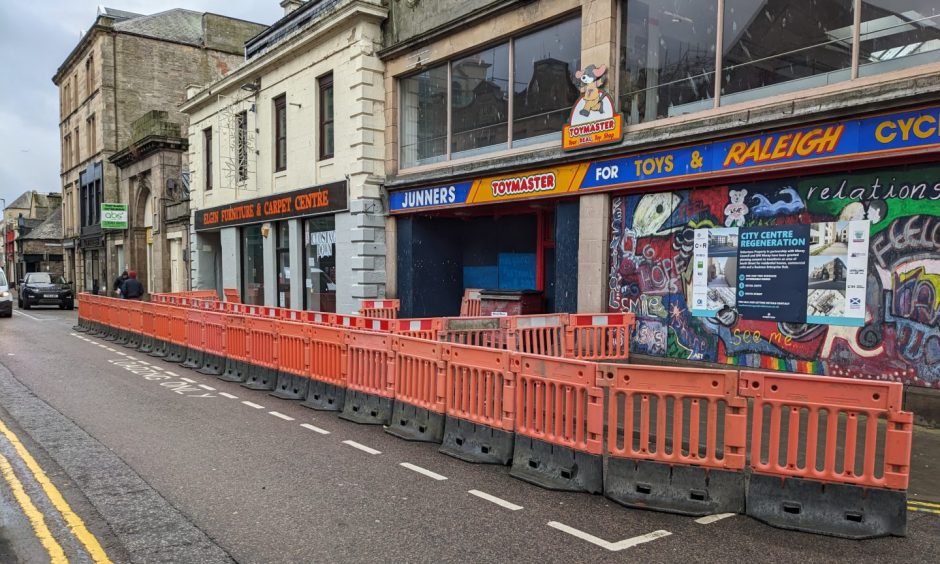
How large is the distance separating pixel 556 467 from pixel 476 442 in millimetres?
1068

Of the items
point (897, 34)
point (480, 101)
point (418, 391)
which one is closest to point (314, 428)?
point (418, 391)

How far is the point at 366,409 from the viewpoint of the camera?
317 inches

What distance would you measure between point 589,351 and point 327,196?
10156 mm

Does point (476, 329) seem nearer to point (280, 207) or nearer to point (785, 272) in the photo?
point (785, 272)

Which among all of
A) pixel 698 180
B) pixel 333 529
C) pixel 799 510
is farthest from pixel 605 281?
pixel 333 529

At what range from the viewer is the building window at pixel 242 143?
22.4 metres

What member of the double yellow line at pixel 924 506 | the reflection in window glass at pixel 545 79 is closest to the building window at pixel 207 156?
the reflection in window glass at pixel 545 79

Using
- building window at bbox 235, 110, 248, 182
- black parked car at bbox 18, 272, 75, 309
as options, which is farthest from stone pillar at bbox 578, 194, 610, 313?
black parked car at bbox 18, 272, 75, 309

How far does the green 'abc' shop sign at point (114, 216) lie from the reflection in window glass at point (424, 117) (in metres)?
23.9

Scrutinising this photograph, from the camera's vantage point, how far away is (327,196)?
18000mm

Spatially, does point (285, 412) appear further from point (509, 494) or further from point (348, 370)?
point (509, 494)

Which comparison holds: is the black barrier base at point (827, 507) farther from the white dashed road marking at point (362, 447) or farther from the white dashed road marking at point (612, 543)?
the white dashed road marking at point (362, 447)

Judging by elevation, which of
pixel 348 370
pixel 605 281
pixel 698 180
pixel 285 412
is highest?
pixel 698 180

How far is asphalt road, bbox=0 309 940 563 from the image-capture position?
4.29 metres
